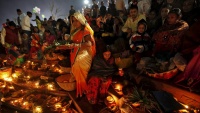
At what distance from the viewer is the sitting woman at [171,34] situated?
374 cm

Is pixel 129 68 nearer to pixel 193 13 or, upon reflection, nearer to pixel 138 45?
pixel 138 45

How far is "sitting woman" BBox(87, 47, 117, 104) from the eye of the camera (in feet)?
13.3

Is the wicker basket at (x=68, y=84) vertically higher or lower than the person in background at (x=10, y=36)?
lower

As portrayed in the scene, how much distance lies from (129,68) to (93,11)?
21.8 ft

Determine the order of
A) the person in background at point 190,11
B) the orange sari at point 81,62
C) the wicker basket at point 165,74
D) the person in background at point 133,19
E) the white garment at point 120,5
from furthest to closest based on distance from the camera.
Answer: the white garment at point 120,5, the person in background at point 133,19, the person in background at point 190,11, the orange sari at point 81,62, the wicker basket at point 165,74

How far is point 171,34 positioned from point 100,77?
1.95 m

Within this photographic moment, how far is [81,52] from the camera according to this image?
4.30m

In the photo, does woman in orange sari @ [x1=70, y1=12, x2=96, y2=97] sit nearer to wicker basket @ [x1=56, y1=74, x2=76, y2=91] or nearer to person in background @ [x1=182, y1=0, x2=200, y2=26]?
wicker basket @ [x1=56, y1=74, x2=76, y2=91]

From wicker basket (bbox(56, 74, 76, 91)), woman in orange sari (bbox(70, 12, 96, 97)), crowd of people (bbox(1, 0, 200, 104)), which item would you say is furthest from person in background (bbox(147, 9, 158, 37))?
wicker basket (bbox(56, 74, 76, 91))

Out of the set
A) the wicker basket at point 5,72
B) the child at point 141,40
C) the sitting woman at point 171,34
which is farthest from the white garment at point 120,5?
the wicker basket at point 5,72

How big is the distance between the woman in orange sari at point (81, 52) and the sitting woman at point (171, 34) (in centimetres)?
173

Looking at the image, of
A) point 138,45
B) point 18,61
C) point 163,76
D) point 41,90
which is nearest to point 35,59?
point 18,61

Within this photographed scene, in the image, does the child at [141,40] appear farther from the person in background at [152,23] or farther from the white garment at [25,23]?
the white garment at [25,23]

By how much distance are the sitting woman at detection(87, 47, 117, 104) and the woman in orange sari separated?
0.65 ft
